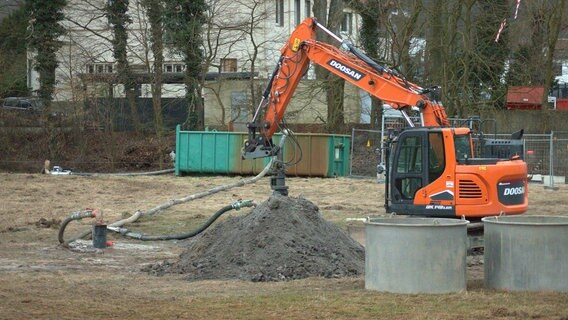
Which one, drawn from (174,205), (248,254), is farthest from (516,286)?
(174,205)

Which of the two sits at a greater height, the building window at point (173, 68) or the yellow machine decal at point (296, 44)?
the building window at point (173, 68)

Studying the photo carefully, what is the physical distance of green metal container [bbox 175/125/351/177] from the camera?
3306cm

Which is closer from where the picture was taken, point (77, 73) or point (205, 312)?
point (205, 312)

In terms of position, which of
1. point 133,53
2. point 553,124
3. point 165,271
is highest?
point 133,53

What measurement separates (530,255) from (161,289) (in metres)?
4.63

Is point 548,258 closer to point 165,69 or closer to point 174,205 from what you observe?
point 174,205

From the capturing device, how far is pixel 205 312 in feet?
32.9

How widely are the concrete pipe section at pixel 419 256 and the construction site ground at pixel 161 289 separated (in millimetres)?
155

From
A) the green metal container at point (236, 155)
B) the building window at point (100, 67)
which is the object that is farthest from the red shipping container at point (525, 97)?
the building window at point (100, 67)

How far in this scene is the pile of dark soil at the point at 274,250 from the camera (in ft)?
43.9

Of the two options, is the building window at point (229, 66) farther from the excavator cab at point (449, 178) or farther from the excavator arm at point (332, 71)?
the excavator cab at point (449, 178)

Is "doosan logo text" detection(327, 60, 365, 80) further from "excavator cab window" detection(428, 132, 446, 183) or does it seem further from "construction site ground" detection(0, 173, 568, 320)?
"construction site ground" detection(0, 173, 568, 320)

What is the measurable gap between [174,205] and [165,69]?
22.0 m

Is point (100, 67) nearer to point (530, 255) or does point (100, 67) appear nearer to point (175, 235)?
point (175, 235)
